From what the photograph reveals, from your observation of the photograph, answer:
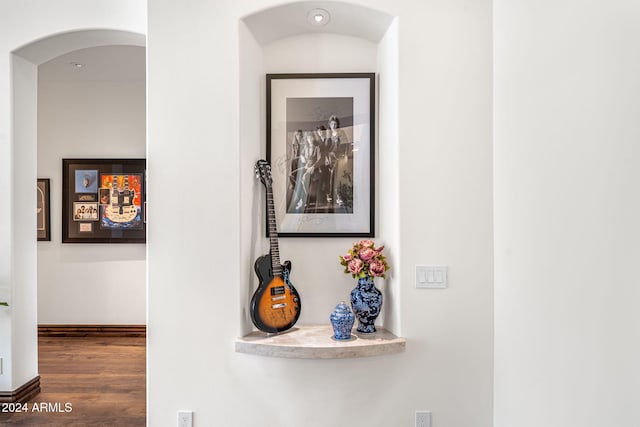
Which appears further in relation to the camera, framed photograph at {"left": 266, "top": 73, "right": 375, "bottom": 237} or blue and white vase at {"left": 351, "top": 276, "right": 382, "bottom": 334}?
framed photograph at {"left": 266, "top": 73, "right": 375, "bottom": 237}

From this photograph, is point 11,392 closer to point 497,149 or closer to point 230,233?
point 230,233

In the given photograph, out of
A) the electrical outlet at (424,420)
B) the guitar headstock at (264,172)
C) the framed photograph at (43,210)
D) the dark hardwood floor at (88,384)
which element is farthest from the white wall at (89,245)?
the electrical outlet at (424,420)

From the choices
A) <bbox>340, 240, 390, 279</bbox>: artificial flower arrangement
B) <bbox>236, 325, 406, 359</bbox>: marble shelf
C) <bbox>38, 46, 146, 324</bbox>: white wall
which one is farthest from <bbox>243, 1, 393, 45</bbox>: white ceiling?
<bbox>38, 46, 146, 324</bbox>: white wall

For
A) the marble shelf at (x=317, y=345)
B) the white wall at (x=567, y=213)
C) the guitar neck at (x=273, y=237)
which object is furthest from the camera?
the guitar neck at (x=273, y=237)

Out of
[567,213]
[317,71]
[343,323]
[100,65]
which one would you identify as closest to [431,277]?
[343,323]

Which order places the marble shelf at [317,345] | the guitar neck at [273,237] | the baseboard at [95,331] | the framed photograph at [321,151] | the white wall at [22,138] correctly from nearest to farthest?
1. the marble shelf at [317,345]
2. the guitar neck at [273,237]
3. the framed photograph at [321,151]
4. the white wall at [22,138]
5. the baseboard at [95,331]

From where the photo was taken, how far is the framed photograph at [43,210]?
4719 millimetres

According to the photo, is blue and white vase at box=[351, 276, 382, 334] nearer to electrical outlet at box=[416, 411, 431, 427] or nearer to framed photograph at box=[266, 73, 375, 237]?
framed photograph at box=[266, 73, 375, 237]

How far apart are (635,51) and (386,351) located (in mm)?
1474

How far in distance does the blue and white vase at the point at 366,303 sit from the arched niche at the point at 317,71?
97mm

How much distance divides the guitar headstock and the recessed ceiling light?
78 centimetres

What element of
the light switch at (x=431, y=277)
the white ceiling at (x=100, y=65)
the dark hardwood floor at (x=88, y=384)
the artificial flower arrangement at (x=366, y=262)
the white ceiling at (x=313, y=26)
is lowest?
the dark hardwood floor at (x=88, y=384)

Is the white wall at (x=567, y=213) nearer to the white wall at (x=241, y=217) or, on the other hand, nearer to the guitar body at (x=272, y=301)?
the white wall at (x=241, y=217)

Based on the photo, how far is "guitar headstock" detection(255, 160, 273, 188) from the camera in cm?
226
